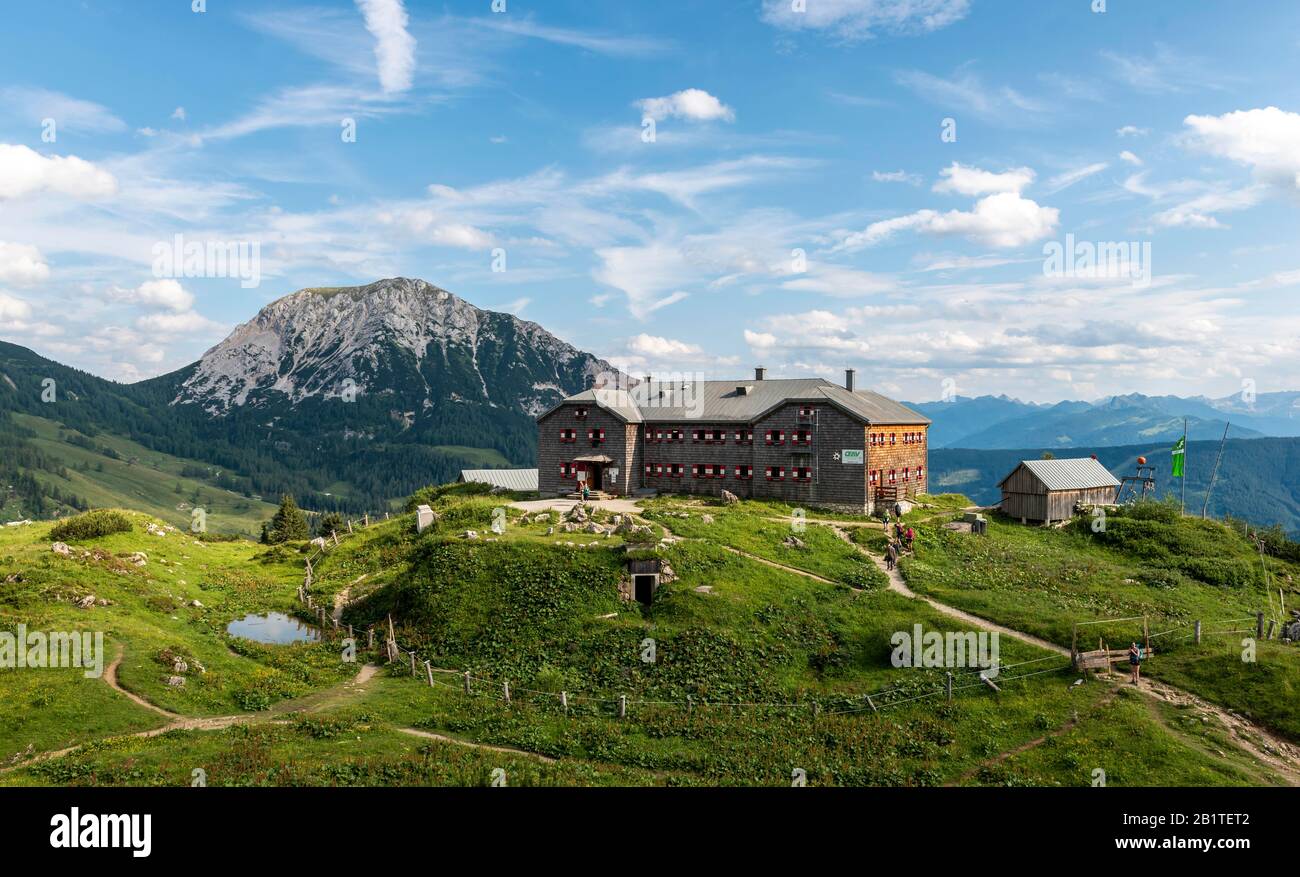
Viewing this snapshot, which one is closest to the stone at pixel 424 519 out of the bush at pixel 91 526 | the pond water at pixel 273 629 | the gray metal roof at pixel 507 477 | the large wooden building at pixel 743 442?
the pond water at pixel 273 629

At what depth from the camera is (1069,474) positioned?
69125mm

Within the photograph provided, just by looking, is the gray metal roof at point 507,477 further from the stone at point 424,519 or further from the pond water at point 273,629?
the pond water at point 273,629

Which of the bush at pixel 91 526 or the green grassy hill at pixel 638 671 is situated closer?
the green grassy hill at pixel 638 671

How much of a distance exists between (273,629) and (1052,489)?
206ft

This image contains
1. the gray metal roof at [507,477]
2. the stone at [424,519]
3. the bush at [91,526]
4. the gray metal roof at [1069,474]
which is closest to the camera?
the bush at [91,526]

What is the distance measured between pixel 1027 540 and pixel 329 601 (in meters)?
54.1

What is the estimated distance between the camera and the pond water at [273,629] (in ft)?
149

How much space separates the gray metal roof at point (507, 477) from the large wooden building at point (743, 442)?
16.2 meters

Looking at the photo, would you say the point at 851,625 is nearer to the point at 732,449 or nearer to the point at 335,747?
the point at 335,747

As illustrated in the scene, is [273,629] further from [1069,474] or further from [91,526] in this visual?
[1069,474]

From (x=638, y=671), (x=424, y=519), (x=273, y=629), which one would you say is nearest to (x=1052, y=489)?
(x=638, y=671)

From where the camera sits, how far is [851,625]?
41625 millimetres

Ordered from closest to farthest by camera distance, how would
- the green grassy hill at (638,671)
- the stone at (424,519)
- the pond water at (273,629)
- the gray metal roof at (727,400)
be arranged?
1. the green grassy hill at (638,671)
2. the pond water at (273,629)
3. the stone at (424,519)
4. the gray metal roof at (727,400)
